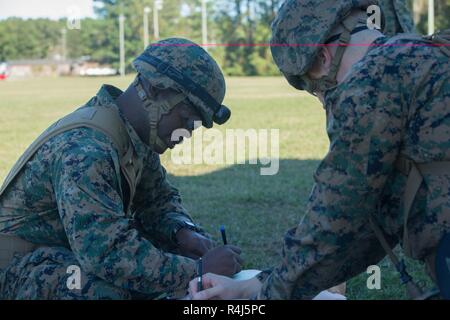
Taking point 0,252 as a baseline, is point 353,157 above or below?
above

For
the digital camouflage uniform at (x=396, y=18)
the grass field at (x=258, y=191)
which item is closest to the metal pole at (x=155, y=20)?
the grass field at (x=258, y=191)

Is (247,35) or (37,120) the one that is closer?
(37,120)

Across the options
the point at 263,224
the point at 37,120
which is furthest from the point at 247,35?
the point at 263,224

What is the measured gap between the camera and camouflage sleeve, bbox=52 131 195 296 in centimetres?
325

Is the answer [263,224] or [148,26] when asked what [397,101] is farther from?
[148,26]

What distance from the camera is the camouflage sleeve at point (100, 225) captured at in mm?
3246

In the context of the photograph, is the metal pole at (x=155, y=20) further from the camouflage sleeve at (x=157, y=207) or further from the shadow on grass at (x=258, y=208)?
the camouflage sleeve at (x=157, y=207)

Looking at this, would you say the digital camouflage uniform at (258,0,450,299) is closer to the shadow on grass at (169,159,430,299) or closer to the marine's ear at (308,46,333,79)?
the marine's ear at (308,46,333,79)

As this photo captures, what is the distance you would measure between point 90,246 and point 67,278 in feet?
1.01

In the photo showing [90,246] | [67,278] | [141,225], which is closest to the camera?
[90,246]

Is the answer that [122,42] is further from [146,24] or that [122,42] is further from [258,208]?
[258,208]

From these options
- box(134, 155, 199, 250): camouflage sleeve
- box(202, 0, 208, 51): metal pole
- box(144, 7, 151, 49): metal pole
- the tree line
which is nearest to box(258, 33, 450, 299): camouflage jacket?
box(134, 155, 199, 250): camouflage sleeve

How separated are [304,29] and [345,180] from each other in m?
0.58

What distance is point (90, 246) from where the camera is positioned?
3244 millimetres
